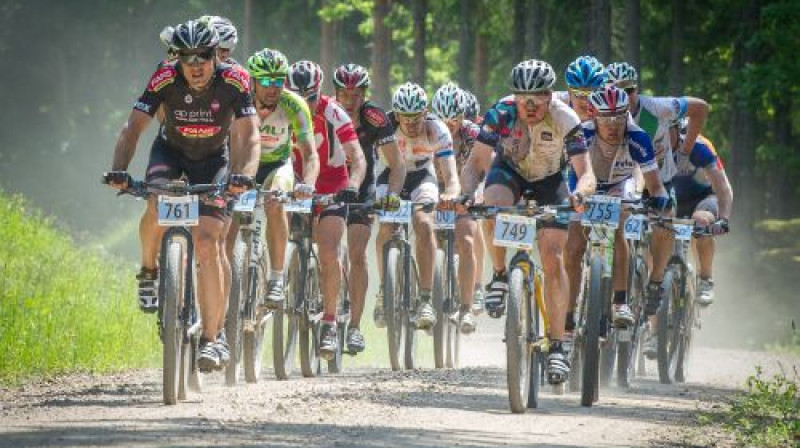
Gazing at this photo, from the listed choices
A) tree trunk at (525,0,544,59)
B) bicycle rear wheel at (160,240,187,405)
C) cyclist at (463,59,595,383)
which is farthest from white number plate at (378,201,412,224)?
tree trunk at (525,0,544,59)

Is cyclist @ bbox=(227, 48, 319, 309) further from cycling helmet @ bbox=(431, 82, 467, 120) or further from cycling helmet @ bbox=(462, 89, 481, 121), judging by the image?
cycling helmet @ bbox=(462, 89, 481, 121)

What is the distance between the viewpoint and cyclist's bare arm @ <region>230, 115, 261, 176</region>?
12.3 metres

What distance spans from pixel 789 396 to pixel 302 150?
4.22 m

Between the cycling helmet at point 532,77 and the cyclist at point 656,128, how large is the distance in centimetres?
357

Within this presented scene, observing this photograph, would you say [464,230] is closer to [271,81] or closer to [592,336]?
[271,81]

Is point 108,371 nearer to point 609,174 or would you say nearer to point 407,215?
point 407,215

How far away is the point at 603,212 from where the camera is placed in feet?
42.3

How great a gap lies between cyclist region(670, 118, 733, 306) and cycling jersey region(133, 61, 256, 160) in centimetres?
613

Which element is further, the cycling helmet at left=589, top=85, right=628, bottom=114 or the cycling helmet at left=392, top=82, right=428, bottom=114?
the cycling helmet at left=392, top=82, right=428, bottom=114

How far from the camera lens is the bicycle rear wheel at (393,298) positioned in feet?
53.1

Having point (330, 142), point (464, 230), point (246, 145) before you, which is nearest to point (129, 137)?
point (246, 145)

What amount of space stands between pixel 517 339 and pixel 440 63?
43925 millimetres

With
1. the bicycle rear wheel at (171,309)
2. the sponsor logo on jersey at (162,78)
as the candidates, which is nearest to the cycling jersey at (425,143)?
the sponsor logo on jersey at (162,78)

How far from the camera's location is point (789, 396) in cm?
1319
